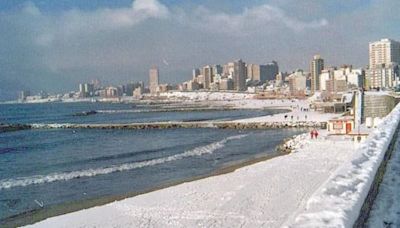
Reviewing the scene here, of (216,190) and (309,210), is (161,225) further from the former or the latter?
(309,210)

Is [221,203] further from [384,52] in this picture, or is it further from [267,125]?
[384,52]

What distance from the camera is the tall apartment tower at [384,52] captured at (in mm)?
189500

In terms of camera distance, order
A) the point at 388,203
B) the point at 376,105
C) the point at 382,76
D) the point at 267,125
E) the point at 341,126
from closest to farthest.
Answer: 1. the point at 388,203
2. the point at 341,126
3. the point at 376,105
4. the point at 267,125
5. the point at 382,76

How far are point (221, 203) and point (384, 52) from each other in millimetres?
194952

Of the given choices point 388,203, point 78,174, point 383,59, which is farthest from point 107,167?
point 383,59

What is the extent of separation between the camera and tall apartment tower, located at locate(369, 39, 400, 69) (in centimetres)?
18950

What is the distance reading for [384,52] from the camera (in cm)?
19250

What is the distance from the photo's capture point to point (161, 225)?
13.0 meters

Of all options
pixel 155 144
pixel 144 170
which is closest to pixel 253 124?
pixel 155 144

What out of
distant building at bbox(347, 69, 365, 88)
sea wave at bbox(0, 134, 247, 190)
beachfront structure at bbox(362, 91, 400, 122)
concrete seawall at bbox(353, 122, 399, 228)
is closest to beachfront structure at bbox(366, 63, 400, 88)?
distant building at bbox(347, 69, 365, 88)

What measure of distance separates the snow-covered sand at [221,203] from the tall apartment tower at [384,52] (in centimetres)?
18187

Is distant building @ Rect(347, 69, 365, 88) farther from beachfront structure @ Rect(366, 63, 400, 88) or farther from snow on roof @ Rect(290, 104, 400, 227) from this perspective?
snow on roof @ Rect(290, 104, 400, 227)

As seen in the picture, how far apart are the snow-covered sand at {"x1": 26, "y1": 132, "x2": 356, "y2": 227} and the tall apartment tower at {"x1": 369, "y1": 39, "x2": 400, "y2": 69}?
182 m

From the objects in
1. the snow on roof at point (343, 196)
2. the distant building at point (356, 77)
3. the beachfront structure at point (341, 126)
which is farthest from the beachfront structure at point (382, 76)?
the snow on roof at point (343, 196)
